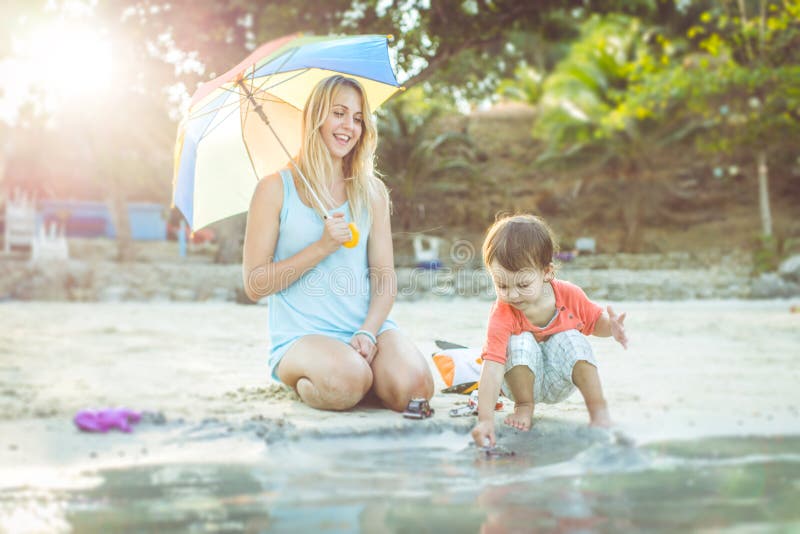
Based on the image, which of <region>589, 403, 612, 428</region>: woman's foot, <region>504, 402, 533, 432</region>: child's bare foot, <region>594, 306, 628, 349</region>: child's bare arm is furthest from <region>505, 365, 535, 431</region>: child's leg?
<region>594, 306, 628, 349</region>: child's bare arm

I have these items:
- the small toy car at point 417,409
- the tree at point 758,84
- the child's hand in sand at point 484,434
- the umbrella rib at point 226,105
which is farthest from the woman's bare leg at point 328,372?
the tree at point 758,84

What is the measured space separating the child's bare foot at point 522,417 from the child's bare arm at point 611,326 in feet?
1.40

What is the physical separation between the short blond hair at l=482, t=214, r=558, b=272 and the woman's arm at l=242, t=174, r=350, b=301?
787 millimetres

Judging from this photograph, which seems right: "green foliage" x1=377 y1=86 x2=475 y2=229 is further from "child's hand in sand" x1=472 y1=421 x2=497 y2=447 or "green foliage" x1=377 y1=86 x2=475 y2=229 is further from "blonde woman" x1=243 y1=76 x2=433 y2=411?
"child's hand in sand" x1=472 y1=421 x2=497 y2=447

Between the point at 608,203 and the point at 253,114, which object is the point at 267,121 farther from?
the point at 608,203

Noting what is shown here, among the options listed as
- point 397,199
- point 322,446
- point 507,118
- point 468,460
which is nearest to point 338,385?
point 322,446

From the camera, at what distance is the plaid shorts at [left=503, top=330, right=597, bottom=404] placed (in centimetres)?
316

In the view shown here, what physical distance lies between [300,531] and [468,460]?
94 centimetres

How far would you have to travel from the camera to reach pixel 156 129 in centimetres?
1402

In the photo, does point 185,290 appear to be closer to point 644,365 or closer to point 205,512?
point 644,365

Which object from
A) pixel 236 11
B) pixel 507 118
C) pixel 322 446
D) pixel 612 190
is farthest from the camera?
pixel 507 118

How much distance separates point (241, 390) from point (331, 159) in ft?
4.30

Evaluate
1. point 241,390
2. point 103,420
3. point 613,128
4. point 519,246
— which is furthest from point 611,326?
point 613,128

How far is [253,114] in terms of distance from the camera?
4113mm
